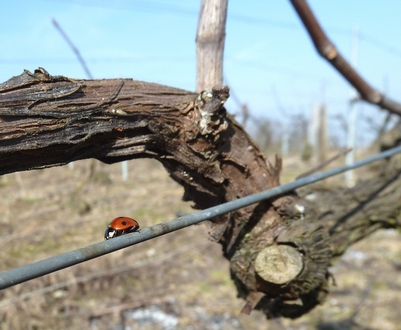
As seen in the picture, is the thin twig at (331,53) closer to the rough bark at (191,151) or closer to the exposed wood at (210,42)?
the exposed wood at (210,42)

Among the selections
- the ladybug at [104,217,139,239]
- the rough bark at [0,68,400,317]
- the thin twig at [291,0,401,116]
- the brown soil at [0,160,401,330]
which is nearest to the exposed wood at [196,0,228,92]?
the rough bark at [0,68,400,317]

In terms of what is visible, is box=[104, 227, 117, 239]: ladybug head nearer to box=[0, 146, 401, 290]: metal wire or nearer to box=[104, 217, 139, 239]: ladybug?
box=[104, 217, 139, 239]: ladybug

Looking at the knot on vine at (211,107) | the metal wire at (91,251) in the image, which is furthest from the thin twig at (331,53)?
the metal wire at (91,251)

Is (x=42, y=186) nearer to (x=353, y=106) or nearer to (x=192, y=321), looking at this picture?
(x=192, y=321)

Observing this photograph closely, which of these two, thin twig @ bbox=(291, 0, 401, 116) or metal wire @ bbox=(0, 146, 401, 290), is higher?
thin twig @ bbox=(291, 0, 401, 116)

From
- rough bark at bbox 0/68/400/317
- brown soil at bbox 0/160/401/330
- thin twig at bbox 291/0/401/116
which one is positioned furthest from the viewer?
brown soil at bbox 0/160/401/330

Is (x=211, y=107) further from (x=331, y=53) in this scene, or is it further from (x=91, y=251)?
(x=331, y=53)
